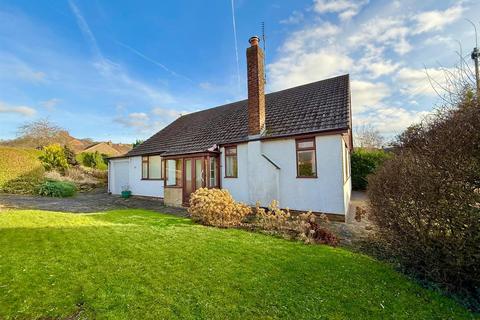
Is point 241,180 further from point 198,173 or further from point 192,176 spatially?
point 192,176

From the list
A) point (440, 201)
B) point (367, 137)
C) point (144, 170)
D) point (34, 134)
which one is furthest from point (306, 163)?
point (34, 134)

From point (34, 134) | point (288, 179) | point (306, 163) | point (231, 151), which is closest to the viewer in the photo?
point (306, 163)

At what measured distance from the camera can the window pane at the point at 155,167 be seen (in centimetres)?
1594

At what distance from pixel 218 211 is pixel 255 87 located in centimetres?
666

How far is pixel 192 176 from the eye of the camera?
1264 cm

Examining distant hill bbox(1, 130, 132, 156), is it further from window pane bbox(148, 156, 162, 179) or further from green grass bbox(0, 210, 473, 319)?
green grass bbox(0, 210, 473, 319)

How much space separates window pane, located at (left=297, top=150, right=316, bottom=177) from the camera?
9.73 metres

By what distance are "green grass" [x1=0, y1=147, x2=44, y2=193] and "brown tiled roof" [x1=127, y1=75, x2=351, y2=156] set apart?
26.3 ft

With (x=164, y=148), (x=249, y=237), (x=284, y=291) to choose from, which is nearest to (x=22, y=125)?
(x=164, y=148)

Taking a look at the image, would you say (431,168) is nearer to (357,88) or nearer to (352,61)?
(352,61)

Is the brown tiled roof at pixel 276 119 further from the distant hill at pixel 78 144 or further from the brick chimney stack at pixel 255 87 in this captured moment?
the distant hill at pixel 78 144

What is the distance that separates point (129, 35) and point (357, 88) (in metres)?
15.4

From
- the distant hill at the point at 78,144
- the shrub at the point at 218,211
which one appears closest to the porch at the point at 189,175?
the shrub at the point at 218,211

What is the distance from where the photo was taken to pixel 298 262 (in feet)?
15.4
